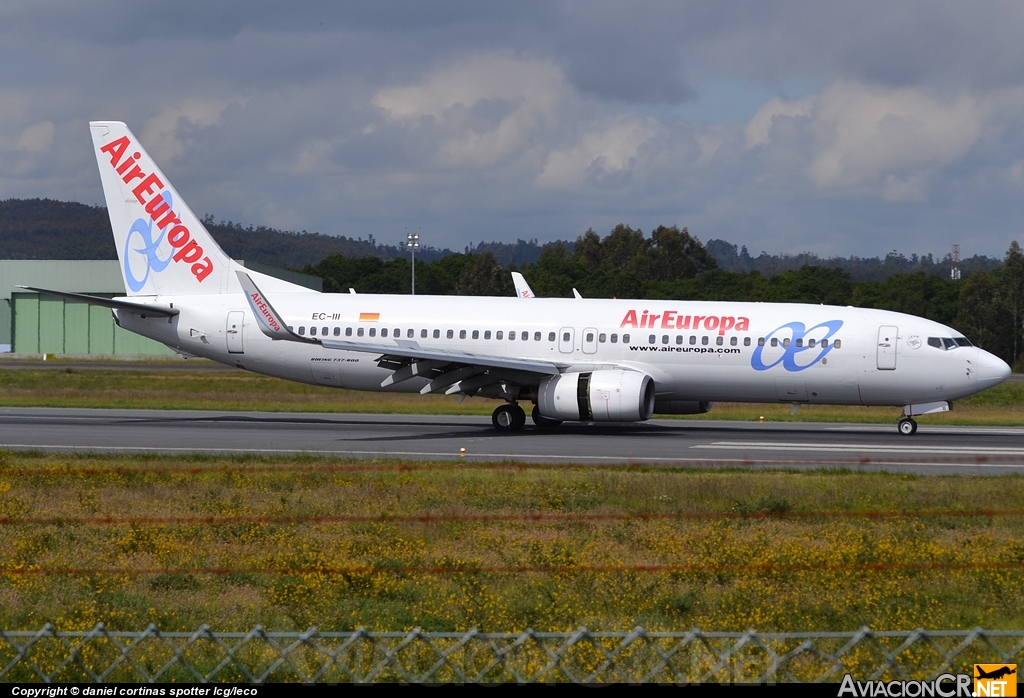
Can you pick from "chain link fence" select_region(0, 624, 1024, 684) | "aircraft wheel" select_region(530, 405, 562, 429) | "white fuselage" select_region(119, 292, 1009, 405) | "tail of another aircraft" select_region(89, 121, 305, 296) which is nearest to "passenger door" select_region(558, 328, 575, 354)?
"white fuselage" select_region(119, 292, 1009, 405)

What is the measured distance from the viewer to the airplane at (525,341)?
29.4m

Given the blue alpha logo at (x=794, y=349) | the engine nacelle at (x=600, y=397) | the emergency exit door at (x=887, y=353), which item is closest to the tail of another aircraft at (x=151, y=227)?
the engine nacelle at (x=600, y=397)

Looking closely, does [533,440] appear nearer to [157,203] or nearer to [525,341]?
[525,341]

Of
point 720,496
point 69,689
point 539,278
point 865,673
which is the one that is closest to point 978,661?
point 865,673

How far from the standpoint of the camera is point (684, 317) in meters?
30.6

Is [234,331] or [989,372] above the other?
[234,331]

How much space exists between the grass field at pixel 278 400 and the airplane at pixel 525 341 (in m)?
6.40

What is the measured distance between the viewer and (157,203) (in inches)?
1366

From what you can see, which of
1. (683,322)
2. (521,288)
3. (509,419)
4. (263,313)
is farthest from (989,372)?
(263,313)

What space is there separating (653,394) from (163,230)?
16.7 metres

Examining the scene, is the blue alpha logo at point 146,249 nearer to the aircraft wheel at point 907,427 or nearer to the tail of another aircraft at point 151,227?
the tail of another aircraft at point 151,227

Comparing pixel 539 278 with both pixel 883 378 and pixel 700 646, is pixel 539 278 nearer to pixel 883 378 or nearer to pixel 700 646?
pixel 883 378

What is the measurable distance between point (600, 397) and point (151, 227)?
16112mm

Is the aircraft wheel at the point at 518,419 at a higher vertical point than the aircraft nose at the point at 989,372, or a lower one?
lower
